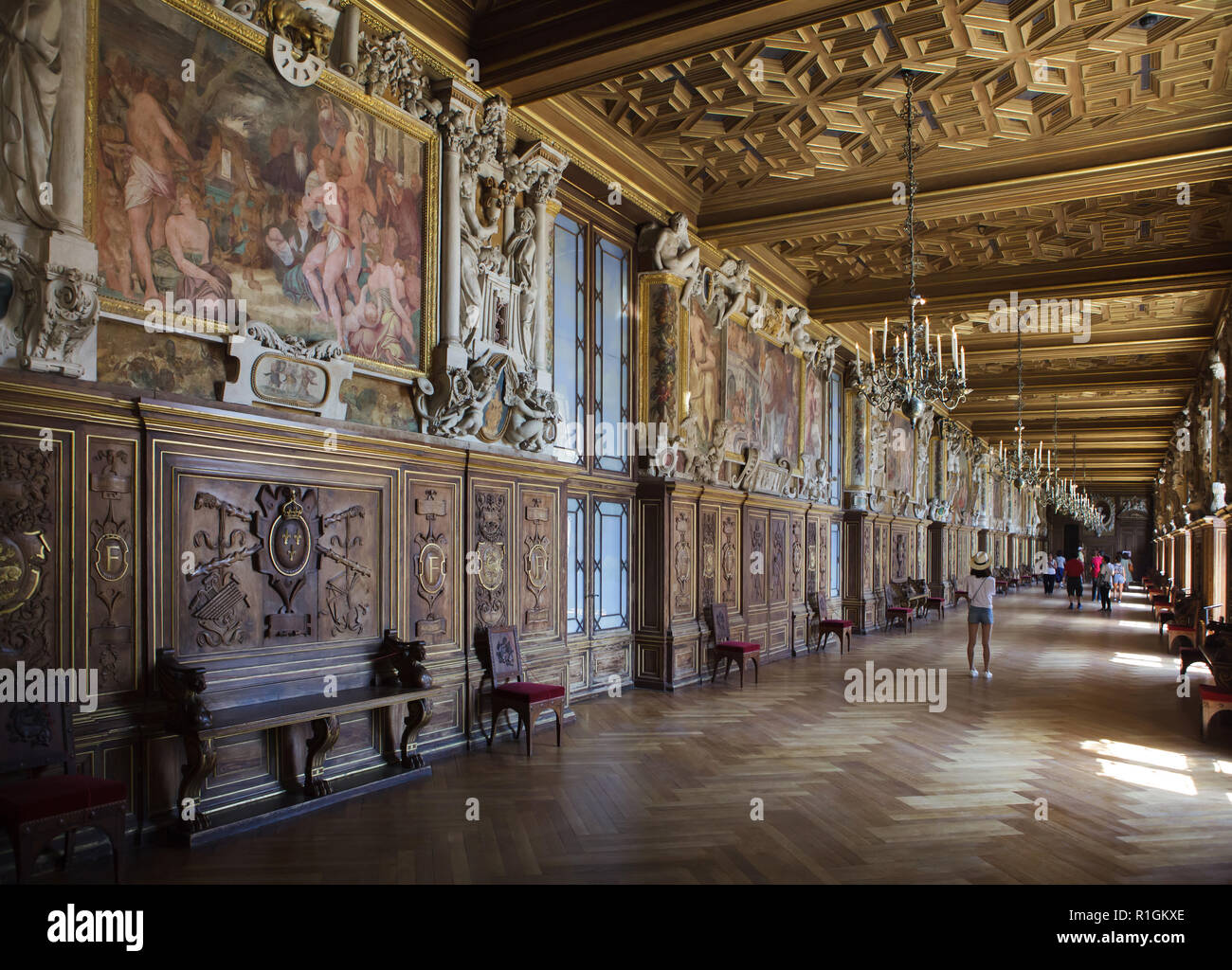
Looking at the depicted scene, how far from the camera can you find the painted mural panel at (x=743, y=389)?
449 inches

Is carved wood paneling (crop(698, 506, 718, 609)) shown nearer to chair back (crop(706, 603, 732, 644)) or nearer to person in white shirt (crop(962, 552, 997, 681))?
chair back (crop(706, 603, 732, 644))

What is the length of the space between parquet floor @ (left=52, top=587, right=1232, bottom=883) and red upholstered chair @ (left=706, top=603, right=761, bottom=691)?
865mm

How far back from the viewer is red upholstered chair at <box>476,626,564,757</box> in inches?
256

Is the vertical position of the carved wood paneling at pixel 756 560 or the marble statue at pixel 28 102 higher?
the marble statue at pixel 28 102

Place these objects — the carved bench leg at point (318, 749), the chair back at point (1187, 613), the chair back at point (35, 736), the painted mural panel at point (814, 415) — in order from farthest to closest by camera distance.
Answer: the painted mural panel at point (814, 415) → the chair back at point (1187, 613) → the carved bench leg at point (318, 749) → the chair back at point (35, 736)

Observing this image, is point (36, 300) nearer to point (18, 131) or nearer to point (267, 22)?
point (18, 131)

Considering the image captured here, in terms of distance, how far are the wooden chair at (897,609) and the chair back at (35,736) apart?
46.5ft

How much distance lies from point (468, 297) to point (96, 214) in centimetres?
288

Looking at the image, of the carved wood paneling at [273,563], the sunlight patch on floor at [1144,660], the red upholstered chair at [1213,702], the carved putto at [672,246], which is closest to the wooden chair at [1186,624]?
the sunlight patch on floor at [1144,660]

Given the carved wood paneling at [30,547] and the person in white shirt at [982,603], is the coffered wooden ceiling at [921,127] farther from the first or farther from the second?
the person in white shirt at [982,603]

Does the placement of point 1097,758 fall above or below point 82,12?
below

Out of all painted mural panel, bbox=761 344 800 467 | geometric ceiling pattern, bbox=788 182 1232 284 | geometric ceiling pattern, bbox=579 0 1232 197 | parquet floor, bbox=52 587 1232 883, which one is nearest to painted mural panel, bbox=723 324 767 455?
painted mural panel, bbox=761 344 800 467
